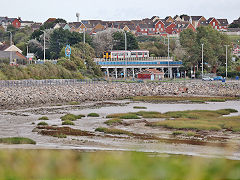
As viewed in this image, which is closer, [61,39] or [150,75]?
[150,75]

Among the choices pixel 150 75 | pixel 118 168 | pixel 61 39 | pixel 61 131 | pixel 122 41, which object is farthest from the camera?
pixel 122 41

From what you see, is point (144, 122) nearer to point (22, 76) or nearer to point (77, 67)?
point (22, 76)

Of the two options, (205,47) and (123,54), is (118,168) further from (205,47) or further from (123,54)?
(123,54)

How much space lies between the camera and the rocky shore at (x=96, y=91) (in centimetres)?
6519

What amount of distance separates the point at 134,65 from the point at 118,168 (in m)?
119

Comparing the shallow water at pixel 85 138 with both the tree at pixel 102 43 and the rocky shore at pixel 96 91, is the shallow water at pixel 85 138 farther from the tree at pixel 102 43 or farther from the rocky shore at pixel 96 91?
the tree at pixel 102 43

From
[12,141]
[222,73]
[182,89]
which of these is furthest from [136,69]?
[12,141]

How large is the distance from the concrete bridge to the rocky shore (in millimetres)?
26803

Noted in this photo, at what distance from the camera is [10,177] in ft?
22.6

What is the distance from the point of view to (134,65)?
411ft

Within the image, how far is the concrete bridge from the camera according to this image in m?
125

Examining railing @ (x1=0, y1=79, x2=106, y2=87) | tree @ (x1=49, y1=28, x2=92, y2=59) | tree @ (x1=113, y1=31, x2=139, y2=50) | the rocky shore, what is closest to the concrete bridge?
tree @ (x1=49, y1=28, x2=92, y2=59)

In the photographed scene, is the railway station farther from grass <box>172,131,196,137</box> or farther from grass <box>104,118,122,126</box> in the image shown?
grass <box>172,131,196,137</box>

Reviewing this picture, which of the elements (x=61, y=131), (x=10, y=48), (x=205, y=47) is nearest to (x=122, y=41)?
(x=205, y=47)
